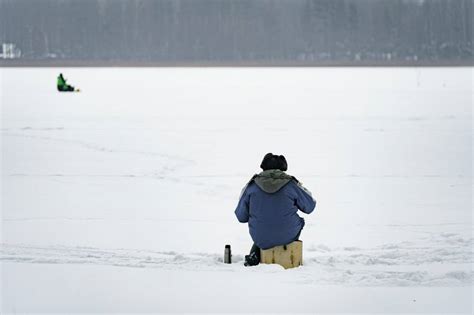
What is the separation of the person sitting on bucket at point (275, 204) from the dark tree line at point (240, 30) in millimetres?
96411

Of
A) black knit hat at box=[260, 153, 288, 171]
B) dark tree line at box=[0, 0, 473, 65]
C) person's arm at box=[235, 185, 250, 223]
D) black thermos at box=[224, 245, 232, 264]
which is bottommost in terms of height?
black thermos at box=[224, 245, 232, 264]

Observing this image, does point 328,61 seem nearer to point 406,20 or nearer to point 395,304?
point 406,20

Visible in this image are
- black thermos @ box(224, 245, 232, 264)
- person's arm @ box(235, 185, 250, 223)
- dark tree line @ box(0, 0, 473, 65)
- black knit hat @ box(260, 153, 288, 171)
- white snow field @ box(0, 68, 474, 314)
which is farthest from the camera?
dark tree line @ box(0, 0, 473, 65)

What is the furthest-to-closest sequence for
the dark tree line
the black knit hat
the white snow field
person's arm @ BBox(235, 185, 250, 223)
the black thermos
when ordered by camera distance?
1. the dark tree line
2. the black thermos
3. person's arm @ BBox(235, 185, 250, 223)
4. the black knit hat
5. the white snow field

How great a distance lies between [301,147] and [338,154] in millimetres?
809

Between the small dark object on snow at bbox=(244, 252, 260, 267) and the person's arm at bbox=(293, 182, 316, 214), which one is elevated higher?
the person's arm at bbox=(293, 182, 316, 214)

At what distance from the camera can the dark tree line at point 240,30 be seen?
349 feet

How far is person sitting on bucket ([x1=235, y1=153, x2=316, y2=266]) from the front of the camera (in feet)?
20.0

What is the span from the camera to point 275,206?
611 cm

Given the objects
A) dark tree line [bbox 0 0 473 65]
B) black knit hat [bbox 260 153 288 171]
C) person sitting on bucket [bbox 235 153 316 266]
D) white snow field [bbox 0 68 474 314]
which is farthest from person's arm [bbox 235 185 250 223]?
dark tree line [bbox 0 0 473 65]

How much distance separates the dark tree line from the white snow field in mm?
86332

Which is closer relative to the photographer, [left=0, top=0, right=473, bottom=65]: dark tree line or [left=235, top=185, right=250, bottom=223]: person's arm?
[left=235, top=185, right=250, bottom=223]: person's arm

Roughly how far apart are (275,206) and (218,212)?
9.35 ft

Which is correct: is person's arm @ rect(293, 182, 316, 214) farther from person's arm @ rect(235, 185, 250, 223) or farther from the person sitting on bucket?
person's arm @ rect(235, 185, 250, 223)
